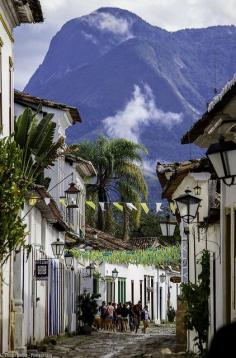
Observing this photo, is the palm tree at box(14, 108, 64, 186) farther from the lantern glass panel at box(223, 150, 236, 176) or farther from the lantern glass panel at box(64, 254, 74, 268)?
the lantern glass panel at box(64, 254, 74, 268)

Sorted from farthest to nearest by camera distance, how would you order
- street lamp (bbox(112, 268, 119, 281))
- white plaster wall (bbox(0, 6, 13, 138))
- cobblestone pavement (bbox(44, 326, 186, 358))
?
street lamp (bbox(112, 268, 119, 281)) → cobblestone pavement (bbox(44, 326, 186, 358)) → white plaster wall (bbox(0, 6, 13, 138))

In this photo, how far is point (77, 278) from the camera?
49.0 m

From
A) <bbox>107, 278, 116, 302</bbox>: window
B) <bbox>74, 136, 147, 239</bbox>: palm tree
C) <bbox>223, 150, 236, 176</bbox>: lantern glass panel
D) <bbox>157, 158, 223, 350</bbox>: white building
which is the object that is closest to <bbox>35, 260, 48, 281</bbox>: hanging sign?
<bbox>157, 158, 223, 350</bbox>: white building

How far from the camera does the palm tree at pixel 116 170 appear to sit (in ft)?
222

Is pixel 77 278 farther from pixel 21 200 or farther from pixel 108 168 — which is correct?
pixel 21 200

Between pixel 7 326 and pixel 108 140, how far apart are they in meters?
51.4

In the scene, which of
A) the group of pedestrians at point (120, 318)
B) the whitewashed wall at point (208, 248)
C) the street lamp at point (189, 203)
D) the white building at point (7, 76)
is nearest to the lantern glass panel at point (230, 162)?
the whitewashed wall at point (208, 248)

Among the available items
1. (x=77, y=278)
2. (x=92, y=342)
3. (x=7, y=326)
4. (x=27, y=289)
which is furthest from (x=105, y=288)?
(x=7, y=326)

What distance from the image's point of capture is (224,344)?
2184 mm

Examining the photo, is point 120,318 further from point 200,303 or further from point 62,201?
point 200,303

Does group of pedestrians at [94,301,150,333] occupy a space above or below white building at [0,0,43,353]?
below

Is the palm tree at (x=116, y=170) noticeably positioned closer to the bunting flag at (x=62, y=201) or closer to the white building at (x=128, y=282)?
the white building at (x=128, y=282)

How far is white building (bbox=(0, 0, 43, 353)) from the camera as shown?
19391 millimetres

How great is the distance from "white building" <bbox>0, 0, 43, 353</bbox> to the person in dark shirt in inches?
664
